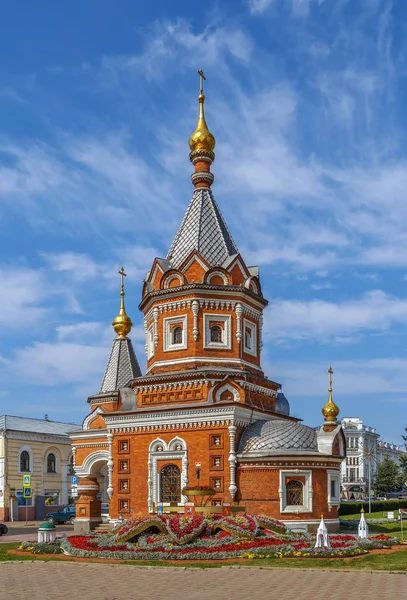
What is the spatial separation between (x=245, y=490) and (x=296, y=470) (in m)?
1.88

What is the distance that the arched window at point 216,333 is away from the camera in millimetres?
27234

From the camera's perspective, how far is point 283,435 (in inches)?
959

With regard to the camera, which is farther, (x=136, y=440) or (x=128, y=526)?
(x=136, y=440)

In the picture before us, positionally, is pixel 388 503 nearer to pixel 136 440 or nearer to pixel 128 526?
pixel 136 440

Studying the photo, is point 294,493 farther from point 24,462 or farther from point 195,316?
point 24,462

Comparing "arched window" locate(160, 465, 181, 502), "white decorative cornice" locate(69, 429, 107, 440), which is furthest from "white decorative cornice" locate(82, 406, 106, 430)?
"arched window" locate(160, 465, 181, 502)

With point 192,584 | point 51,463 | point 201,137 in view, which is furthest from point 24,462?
point 192,584

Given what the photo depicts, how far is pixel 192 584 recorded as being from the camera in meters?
13.5

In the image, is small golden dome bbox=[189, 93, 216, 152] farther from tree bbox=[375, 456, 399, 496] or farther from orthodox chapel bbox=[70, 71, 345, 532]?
tree bbox=[375, 456, 399, 496]

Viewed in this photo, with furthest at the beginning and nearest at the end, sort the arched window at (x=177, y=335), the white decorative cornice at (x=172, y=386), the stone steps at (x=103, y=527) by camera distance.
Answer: the arched window at (x=177, y=335) → the white decorative cornice at (x=172, y=386) → the stone steps at (x=103, y=527)

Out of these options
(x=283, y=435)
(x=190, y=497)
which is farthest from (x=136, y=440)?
(x=283, y=435)

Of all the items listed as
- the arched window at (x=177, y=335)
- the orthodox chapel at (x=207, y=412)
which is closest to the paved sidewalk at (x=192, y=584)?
the orthodox chapel at (x=207, y=412)

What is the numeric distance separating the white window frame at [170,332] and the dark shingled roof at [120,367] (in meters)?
8.29

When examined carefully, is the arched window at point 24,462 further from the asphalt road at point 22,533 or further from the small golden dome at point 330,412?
the small golden dome at point 330,412
